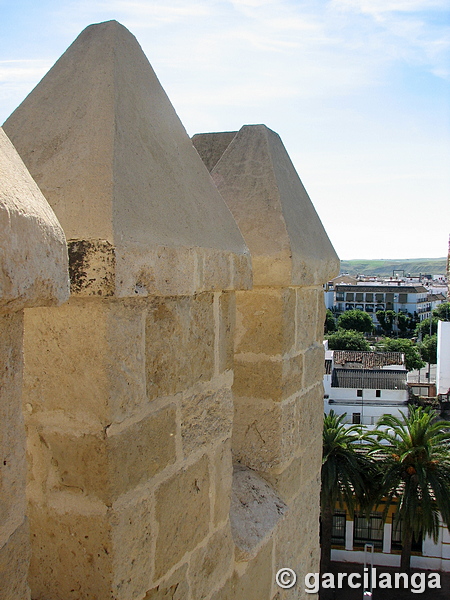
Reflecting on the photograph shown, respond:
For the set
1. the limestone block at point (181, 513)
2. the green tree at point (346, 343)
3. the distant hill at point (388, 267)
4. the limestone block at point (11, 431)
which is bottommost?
the green tree at point (346, 343)

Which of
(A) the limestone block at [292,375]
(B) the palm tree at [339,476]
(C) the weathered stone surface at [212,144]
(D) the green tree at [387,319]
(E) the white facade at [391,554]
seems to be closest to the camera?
(A) the limestone block at [292,375]

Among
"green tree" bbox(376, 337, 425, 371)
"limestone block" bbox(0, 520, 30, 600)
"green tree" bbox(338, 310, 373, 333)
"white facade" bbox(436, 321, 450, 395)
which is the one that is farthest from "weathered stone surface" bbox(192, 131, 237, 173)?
"green tree" bbox(338, 310, 373, 333)

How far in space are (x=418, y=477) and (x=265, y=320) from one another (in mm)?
12434

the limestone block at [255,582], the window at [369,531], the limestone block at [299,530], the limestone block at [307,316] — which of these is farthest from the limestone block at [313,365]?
the window at [369,531]

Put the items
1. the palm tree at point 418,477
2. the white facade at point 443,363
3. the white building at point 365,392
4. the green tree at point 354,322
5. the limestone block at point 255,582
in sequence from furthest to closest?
the green tree at point 354,322, the white facade at point 443,363, the white building at point 365,392, the palm tree at point 418,477, the limestone block at point 255,582

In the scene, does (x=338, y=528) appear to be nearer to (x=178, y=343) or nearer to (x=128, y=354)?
(x=178, y=343)

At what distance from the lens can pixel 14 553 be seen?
745 mm

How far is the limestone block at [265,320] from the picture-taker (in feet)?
6.13

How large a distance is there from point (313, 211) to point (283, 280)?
57 cm

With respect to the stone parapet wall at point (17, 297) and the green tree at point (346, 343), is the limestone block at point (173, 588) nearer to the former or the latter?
the stone parapet wall at point (17, 297)

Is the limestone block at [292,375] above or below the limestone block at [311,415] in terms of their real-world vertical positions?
above

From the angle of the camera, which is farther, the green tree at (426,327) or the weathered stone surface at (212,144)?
the green tree at (426,327)

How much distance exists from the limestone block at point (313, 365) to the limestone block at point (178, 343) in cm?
81

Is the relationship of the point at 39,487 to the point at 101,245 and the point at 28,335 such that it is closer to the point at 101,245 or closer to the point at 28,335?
the point at 28,335
